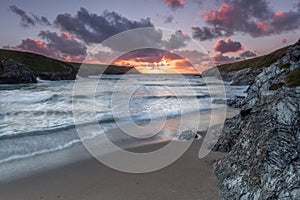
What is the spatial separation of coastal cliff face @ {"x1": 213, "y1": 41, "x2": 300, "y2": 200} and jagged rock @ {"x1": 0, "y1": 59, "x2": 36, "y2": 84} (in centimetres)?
5932

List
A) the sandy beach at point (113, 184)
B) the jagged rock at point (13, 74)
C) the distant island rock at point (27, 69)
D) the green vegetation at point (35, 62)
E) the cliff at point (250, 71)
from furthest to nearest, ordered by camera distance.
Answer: the green vegetation at point (35, 62)
the cliff at point (250, 71)
the distant island rock at point (27, 69)
the jagged rock at point (13, 74)
the sandy beach at point (113, 184)

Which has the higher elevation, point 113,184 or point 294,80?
point 294,80

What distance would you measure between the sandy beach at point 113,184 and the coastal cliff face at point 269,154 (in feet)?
1.92

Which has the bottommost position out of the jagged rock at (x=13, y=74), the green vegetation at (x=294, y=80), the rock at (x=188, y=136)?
the rock at (x=188, y=136)

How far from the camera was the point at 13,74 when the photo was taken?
53500 millimetres

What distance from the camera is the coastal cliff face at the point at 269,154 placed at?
3666 millimetres

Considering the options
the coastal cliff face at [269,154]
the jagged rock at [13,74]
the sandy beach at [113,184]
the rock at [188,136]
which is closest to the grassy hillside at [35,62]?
the jagged rock at [13,74]

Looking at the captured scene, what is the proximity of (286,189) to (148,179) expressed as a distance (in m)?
3.21

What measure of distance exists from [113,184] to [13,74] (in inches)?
2366

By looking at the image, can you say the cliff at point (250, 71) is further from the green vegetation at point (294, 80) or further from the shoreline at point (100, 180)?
the shoreline at point (100, 180)

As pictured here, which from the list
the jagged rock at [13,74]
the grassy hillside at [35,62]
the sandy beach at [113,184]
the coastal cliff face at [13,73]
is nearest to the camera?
the sandy beach at [113,184]

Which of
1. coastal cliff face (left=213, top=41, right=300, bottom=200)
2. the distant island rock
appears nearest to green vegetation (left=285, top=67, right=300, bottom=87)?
coastal cliff face (left=213, top=41, right=300, bottom=200)

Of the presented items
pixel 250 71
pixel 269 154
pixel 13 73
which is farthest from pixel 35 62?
pixel 269 154

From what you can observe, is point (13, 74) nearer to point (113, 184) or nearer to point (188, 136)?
point (188, 136)
